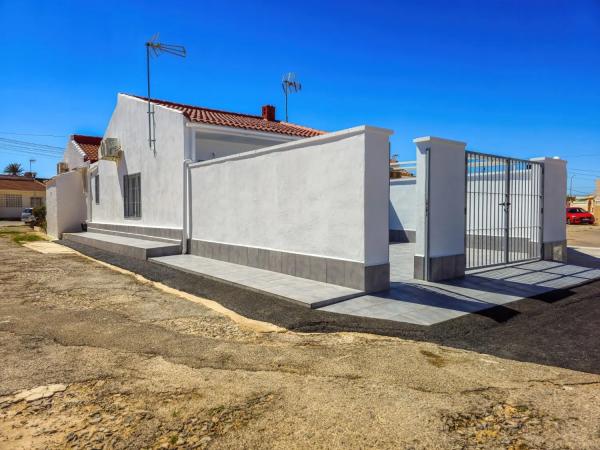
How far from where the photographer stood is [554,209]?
10.6 meters

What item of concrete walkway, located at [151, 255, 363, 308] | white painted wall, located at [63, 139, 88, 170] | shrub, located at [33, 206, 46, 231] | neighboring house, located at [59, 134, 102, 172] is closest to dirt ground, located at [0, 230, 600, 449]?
concrete walkway, located at [151, 255, 363, 308]

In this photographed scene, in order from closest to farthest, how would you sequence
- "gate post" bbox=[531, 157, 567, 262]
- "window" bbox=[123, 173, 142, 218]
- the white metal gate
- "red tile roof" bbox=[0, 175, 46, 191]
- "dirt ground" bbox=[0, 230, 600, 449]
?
"dirt ground" bbox=[0, 230, 600, 449]
the white metal gate
"gate post" bbox=[531, 157, 567, 262]
"window" bbox=[123, 173, 142, 218]
"red tile roof" bbox=[0, 175, 46, 191]

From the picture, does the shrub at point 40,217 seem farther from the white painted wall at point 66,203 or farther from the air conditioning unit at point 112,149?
the air conditioning unit at point 112,149

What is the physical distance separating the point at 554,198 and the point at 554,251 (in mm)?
1413

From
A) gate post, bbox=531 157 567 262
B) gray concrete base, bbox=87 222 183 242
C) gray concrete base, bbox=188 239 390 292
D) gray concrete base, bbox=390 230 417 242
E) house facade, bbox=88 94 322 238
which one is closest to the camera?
gray concrete base, bbox=188 239 390 292

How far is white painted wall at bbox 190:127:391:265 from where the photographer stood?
6.57 meters

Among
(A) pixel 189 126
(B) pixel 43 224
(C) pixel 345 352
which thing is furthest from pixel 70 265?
(B) pixel 43 224

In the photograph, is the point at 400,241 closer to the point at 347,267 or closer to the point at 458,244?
the point at 458,244

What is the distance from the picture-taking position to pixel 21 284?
7.93m

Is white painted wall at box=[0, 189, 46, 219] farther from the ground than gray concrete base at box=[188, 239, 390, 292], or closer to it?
farther from the ground

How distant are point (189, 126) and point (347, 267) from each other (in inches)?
276

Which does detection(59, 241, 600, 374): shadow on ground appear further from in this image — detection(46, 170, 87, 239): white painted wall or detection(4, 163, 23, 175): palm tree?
detection(4, 163, 23, 175): palm tree

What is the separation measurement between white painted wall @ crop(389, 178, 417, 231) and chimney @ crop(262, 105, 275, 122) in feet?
20.8

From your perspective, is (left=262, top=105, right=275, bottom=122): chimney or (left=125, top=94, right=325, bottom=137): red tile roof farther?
(left=262, top=105, right=275, bottom=122): chimney
